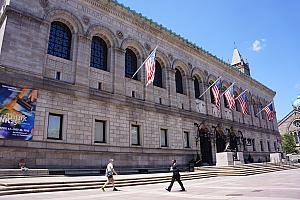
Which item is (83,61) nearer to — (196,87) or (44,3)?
(44,3)

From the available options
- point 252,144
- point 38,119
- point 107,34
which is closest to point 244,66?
point 252,144

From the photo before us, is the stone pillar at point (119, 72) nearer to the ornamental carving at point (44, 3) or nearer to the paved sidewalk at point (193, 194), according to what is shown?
the ornamental carving at point (44, 3)

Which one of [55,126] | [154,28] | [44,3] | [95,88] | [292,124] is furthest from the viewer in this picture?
[292,124]

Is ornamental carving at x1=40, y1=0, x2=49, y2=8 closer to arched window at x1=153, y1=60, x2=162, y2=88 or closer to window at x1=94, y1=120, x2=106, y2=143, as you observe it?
window at x1=94, y1=120, x2=106, y2=143

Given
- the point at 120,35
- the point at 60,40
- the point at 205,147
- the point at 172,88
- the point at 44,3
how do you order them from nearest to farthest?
the point at 44,3
the point at 60,40
the point at 120,35
the point at 172,88
the point at 205,147

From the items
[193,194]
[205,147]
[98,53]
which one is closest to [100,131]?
[98,53]

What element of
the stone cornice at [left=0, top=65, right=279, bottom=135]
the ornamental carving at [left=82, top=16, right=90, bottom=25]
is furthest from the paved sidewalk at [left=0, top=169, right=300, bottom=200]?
the ornamental carving at [left=82, top=16, right=90, bottom=25]

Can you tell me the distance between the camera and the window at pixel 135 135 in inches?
936

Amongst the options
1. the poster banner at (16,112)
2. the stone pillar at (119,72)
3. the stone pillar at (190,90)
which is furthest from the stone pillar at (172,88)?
the poster banner at (16,112)

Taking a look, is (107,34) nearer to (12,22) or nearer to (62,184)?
(12,22)

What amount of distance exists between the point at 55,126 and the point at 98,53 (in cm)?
864

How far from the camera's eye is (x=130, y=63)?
87.4 feet

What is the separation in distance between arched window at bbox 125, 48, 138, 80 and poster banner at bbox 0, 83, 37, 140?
1067cm

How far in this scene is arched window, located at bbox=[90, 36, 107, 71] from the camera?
23438 mm
